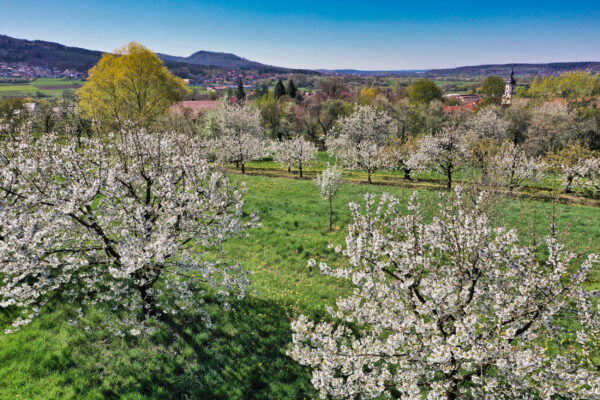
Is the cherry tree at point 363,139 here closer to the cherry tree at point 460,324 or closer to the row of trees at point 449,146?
the row of trees at point 449,146

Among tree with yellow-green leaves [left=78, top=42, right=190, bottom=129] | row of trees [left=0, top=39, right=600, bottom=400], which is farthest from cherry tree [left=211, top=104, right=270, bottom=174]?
row of trees [left=0, top=39, right=600, bottom=400]

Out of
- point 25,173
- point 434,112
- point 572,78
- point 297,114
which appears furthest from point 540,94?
point 25,173

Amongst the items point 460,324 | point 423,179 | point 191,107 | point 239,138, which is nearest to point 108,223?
point 460,324

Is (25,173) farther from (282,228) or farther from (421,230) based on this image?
(282,228)

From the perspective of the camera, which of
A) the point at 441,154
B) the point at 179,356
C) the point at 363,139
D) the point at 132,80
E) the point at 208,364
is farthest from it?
the point at 363,139

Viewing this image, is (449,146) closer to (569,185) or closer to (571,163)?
(571,163)

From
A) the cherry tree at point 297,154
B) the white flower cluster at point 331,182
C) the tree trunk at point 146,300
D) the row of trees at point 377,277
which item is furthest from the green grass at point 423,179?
the tree trunk at point 146,300
